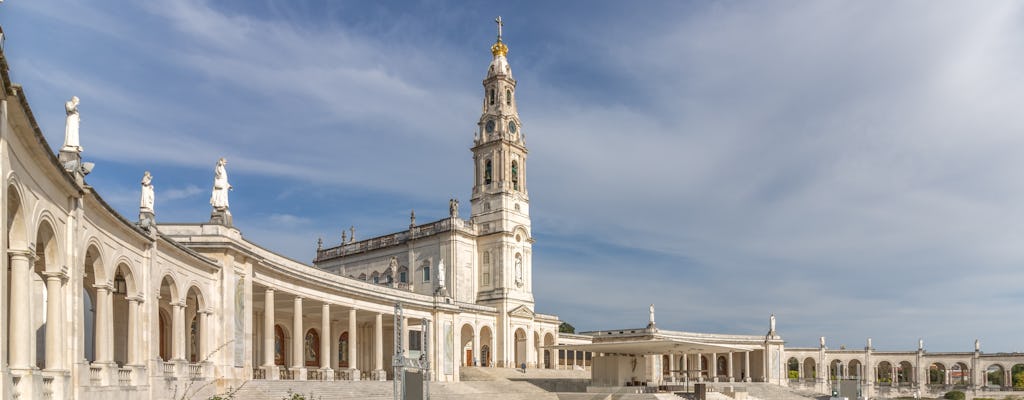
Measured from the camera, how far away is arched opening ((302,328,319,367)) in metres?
62.8

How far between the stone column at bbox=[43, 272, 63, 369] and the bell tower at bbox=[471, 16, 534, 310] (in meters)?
53.7

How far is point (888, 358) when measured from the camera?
101812mm

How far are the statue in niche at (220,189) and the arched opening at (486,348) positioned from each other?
1536 inches

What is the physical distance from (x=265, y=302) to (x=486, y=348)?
35.4 metres

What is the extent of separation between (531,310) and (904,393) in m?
49.6

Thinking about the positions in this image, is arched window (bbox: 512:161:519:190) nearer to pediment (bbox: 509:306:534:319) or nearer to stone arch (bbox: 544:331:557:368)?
pediment (bbox: 509:306:534:319)

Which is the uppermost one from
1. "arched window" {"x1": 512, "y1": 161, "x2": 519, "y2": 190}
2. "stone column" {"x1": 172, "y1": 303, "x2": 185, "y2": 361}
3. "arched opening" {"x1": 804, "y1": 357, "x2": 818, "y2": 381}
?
"arched window" {"x1": 512, "y1": 161, "x2": 519, "y2": 190}

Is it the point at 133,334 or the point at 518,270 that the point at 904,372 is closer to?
the point at 518,270

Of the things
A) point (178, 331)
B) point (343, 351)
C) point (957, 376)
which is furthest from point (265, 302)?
point (957, 376)

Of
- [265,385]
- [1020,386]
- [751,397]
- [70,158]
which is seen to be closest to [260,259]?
[265,385]

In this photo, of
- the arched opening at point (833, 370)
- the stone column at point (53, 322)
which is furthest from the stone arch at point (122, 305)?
the arched opening at point (833, 370)

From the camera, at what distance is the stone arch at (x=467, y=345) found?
228 ft

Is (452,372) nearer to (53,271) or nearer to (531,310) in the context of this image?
(531,310)

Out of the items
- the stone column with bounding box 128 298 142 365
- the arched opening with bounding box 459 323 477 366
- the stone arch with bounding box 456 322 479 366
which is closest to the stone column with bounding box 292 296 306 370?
the stone column with bounding box 128 298 142 365
